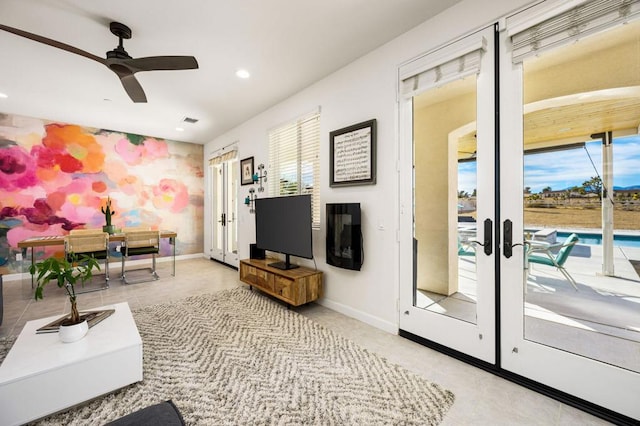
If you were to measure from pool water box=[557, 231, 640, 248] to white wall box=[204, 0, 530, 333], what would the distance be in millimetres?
1211

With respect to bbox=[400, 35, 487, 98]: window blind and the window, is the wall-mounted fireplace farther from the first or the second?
bbox=[400, 35, 487, 98]: window blind

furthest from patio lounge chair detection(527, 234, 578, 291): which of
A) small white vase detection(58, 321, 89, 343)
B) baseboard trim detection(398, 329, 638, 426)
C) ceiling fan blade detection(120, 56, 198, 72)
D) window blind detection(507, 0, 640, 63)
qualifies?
small white vase detection(58, 321, 89, 343)

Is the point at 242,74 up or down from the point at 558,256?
up

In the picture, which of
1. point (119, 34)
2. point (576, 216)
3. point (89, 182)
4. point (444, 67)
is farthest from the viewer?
point (89, 182)

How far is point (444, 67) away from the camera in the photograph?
2.24 meters

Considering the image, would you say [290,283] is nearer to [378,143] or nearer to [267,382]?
[267,382]

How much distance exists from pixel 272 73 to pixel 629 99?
3.07 meters

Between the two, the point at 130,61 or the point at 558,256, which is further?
the point at 130,61

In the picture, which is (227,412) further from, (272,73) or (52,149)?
(52,149)

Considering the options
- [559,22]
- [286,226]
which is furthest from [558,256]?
[286,226]

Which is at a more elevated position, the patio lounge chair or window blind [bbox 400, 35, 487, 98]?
window blind [bbox 400, 35, 487, 98]

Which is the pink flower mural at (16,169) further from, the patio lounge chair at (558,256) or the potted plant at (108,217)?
the patio lounge chair at (558,256)

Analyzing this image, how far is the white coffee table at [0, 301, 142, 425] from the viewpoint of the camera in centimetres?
146

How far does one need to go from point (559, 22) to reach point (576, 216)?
1.25 meters
